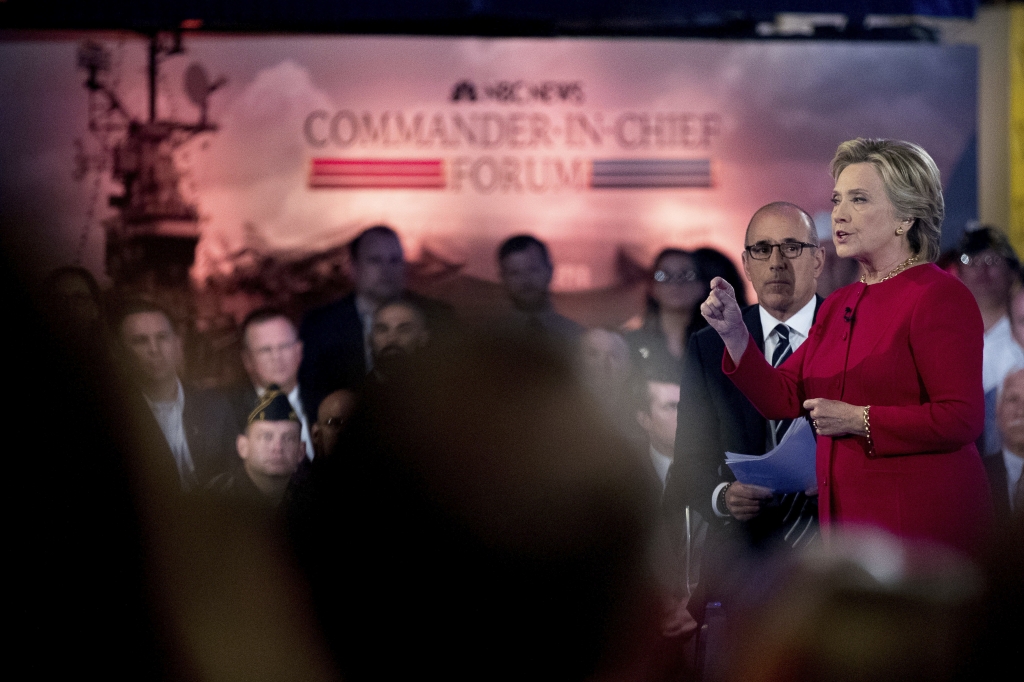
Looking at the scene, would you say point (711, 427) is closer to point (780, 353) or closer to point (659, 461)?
point (780, 353)

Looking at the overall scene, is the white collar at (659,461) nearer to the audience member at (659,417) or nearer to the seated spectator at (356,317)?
the audience member at (659,417)

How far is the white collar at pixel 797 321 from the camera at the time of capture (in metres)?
2.33

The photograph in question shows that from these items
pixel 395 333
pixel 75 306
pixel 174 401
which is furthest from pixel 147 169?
pixel 395 333

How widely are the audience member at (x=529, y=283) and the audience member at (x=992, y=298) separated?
5.93ft

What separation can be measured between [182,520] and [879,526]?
2.89 m

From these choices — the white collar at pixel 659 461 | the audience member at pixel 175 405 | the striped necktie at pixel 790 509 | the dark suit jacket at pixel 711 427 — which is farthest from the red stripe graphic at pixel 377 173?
the striped necktie at pixel 790 509

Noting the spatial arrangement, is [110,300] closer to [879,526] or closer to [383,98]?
[383,98]

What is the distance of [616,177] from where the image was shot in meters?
5.11

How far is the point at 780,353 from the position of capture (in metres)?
2.32

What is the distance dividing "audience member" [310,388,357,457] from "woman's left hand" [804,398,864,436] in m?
2.47

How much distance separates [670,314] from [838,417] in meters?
2.92

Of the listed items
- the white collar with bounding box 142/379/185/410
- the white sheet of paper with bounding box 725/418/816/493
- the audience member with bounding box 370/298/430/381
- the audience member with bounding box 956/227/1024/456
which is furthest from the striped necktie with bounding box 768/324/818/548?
the white collar with bounding box 142/379/185/410

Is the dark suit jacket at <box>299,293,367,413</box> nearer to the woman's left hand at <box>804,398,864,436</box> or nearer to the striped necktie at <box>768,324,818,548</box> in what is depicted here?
the striped necktie at <box>768,324,818,548</box>

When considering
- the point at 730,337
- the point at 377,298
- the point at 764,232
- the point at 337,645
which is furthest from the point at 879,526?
the point at 377,298
